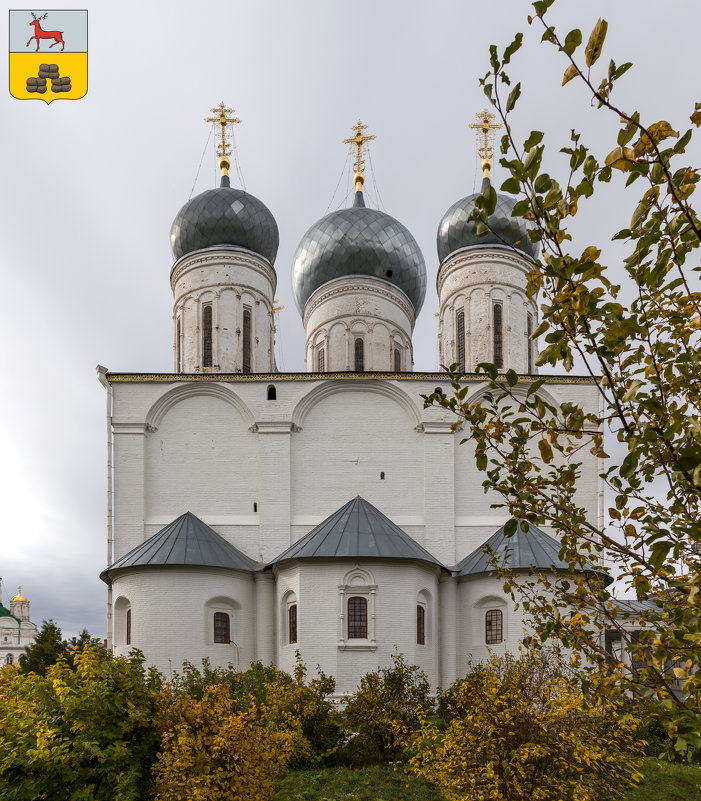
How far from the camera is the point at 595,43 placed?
2652 millimetres

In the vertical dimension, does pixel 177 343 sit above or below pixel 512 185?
above

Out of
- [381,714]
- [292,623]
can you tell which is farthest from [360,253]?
[381,714]

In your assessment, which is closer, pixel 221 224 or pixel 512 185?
pixel 512 185

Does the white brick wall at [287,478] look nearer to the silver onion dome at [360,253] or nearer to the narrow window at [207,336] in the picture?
the narrow window at [207,336]

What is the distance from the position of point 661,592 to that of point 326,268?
66.6 feet

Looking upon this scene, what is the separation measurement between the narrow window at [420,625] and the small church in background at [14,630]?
128ft

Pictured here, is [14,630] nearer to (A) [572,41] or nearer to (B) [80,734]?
(B) [80,734]

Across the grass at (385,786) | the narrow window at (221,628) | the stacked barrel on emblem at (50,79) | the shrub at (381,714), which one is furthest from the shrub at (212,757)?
the stacked barrel on emblem at (50,79)

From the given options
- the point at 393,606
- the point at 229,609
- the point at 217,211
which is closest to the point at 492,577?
the point at 393,606

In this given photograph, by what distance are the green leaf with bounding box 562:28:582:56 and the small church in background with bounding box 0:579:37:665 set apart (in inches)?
2027

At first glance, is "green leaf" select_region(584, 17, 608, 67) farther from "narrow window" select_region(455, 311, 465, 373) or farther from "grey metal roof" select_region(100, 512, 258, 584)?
"narrow window" select_region(455, 311, 465, 373)

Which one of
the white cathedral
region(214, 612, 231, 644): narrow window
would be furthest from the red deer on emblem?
region(214, 612, 231, 644): narrow window

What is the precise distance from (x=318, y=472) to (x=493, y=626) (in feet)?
16.6

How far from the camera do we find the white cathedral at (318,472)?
15.7 meters
